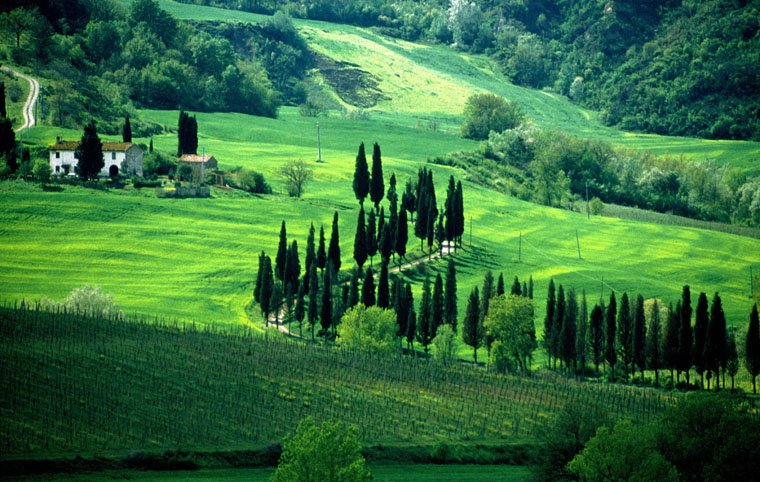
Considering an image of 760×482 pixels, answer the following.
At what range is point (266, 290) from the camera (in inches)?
4820

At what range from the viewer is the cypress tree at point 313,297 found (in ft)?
393

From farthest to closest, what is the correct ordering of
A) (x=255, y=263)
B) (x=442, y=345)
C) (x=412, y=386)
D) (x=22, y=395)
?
(x=255, y=263) < (x=442, y=345) < (x=412, y=386) < (x=22, y=395)

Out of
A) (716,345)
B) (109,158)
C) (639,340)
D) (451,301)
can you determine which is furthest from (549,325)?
(109,158)

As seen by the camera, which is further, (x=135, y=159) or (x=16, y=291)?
(x=135, y=159)

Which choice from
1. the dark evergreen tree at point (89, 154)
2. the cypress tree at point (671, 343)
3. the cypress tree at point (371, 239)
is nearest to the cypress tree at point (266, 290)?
the cypress tree at point (371, 239)

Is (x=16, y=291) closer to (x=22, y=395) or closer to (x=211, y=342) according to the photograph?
(x=211, y=342)

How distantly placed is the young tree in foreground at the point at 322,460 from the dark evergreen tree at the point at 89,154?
96.3m

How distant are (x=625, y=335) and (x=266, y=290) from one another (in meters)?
35.2

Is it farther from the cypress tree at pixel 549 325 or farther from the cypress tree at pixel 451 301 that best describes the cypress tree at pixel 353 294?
the cypress tree at pixel 549 325

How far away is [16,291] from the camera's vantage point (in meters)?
121

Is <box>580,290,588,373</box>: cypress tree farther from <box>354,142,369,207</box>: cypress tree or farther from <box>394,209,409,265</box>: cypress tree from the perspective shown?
<box>354,142,369,207</box>: cypress tree

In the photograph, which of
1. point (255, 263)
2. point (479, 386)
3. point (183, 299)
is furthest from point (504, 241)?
point (479, 386)

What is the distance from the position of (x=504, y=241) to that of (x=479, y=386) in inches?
2579

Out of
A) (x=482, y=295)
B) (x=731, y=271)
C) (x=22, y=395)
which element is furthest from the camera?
(x=731, y=271)
